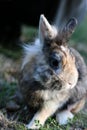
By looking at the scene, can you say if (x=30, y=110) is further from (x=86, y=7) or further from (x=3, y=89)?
(x=86, y=7)

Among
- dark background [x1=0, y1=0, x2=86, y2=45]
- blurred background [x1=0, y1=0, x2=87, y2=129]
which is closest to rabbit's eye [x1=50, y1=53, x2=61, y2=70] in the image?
blurred background [x1=0, y1=0, x2=87, y2=129]

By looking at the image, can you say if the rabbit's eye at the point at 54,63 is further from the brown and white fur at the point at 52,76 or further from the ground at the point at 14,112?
the ground at the point at 14,112

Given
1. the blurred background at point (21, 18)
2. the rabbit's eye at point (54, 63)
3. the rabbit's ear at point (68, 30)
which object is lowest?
the rabbit's eye at point (54, 63)

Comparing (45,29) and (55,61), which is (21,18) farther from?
(55,61)

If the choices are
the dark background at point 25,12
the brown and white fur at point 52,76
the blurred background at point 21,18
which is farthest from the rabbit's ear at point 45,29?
the dark background at point 25,12

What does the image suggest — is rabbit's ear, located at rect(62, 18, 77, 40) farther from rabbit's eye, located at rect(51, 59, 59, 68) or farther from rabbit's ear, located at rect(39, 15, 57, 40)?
rabbit's eye, located at rect(51, 59, 59, 68)

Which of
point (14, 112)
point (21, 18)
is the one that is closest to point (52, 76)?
point (14, 112)

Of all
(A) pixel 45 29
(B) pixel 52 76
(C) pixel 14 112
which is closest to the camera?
(B) pixel 52 76
